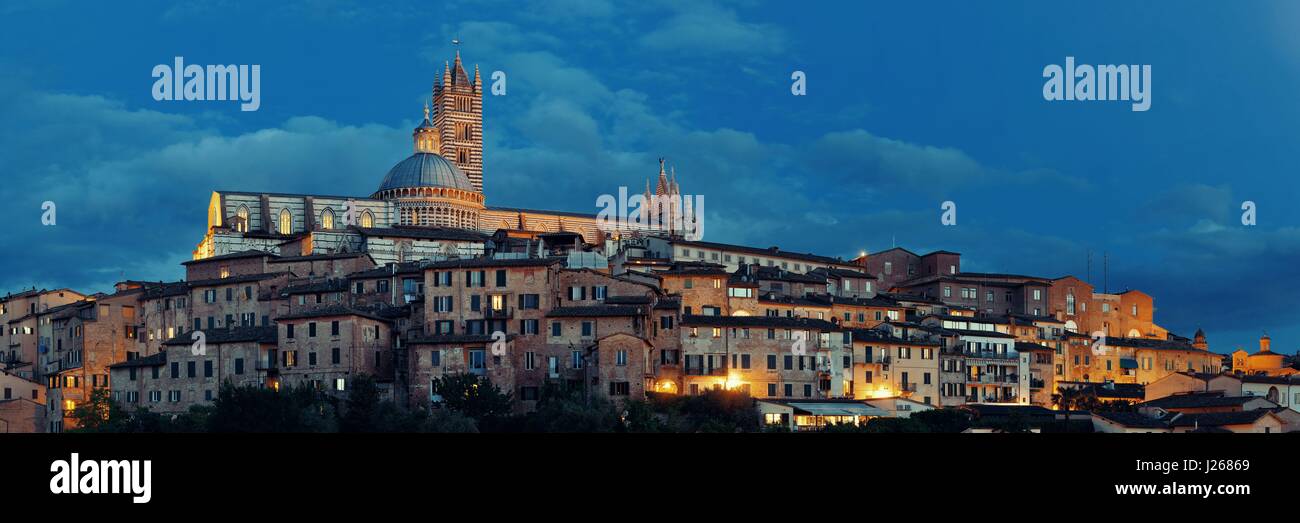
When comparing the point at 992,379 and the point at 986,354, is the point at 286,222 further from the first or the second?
the point at 992,379

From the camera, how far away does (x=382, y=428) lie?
66250mm

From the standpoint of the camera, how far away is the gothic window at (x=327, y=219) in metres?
122

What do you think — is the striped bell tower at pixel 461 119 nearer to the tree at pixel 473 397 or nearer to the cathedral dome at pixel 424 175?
the cathedral dome at pixel 424 175

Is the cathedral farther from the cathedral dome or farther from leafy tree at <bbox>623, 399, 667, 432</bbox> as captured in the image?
leafy tree at <bbox>623, 399, 667, 432</bbox>

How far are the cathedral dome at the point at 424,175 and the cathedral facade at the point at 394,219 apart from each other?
0.08m

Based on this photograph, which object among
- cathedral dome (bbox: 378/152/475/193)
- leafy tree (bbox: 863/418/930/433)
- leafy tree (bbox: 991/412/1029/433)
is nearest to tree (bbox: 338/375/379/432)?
leafy tree (bbox: 863/418/930/433)

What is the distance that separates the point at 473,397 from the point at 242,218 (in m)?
57.1

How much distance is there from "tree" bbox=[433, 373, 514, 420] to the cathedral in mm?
27451

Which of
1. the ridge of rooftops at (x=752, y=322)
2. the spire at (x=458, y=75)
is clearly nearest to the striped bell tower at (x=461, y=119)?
the spire at (x=458, y=75)

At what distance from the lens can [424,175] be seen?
12675cm

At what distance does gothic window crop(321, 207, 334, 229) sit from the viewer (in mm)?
121575

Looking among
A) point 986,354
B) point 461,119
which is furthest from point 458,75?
point 986,354

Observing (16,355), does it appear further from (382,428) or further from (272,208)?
A: (382,428)
